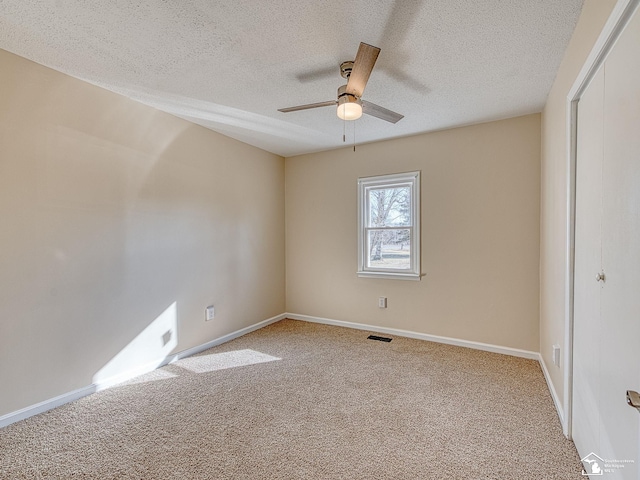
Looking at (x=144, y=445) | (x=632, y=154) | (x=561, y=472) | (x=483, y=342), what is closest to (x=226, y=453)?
(x=144, y=445)

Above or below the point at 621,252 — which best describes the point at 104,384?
below

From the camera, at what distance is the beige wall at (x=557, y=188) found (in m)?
1.62

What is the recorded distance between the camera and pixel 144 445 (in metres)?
1.89

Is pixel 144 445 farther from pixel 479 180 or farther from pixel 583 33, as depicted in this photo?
pixel 479 180

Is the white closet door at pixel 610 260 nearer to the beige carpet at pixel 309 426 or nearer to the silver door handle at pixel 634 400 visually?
the silver door handle at pixel 634 400

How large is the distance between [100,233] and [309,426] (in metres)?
2.26

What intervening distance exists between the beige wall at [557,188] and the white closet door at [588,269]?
23cm

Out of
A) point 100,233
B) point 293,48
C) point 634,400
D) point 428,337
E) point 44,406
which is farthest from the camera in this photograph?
point 428,337

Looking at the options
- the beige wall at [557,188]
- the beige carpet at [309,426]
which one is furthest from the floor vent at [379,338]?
the beige wall at [557,188]

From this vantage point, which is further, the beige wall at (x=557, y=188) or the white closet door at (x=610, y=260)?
the beige wall at (x=557, y=188)

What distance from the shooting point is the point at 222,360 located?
321cm

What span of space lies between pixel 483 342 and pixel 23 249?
13.9ft

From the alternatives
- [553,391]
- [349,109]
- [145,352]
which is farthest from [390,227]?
[145,352]

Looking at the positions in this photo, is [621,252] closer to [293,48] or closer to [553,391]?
[553,391]
